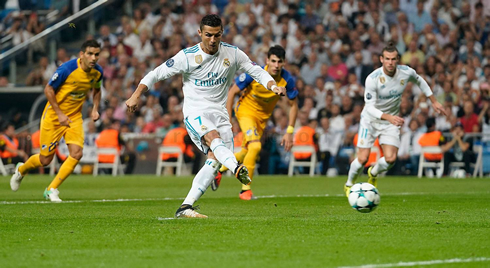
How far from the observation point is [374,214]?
991cm

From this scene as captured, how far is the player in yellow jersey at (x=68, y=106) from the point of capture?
12.5 meters

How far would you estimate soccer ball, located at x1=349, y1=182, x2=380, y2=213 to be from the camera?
29.9 feet

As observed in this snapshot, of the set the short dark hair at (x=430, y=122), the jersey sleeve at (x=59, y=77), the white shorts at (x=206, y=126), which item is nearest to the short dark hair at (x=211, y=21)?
the white shorts at (x=206, y=126)

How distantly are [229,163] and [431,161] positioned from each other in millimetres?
14227

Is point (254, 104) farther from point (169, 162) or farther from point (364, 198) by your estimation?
point (169, 162)

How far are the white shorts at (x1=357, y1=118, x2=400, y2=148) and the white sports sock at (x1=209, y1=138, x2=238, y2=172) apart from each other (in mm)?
5238

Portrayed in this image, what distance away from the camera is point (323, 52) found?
25141mm

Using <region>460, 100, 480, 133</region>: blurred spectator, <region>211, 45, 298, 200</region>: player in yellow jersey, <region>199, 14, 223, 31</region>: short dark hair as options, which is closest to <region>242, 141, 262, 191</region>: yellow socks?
<region>211, 45, 298, 200</region>: player in yellow jersey

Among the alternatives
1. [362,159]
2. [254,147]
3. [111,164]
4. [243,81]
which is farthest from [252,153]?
[111,164]

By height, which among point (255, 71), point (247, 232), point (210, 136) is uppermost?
point (255, 71)

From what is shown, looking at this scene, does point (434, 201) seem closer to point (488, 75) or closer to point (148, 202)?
point (148, 202)

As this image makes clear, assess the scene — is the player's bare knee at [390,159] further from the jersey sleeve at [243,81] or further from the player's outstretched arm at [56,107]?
the player's outstretched arm at [56,107]

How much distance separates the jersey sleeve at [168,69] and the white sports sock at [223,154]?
3.13ft

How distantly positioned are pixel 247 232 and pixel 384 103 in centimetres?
647
